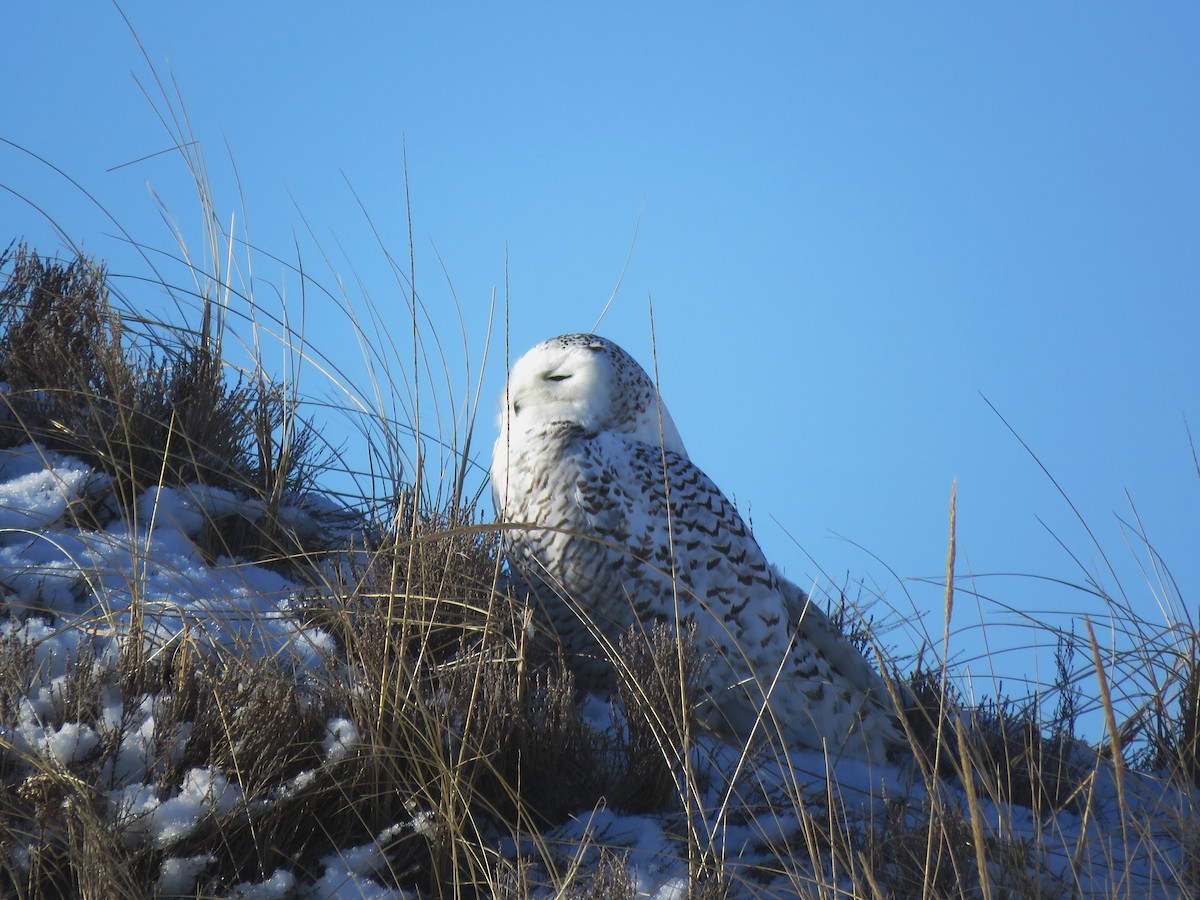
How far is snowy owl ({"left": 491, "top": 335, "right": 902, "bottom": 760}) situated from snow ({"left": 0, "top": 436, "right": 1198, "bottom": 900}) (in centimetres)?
19

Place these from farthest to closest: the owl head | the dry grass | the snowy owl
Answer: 1. the owl head
2. the snowy owl
3. the dry grass

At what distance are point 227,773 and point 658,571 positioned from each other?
1.43m

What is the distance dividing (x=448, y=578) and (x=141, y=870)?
1.18m

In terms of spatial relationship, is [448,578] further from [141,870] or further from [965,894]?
[965,894]

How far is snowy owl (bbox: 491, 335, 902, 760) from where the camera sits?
332 cm

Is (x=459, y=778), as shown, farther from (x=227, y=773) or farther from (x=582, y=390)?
(x=582, y=390)

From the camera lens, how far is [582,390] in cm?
369

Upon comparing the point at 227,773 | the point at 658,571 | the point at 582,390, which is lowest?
the point at 227,773

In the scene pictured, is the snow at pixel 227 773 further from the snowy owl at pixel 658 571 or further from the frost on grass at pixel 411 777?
the snowy owl at pixel 658 571

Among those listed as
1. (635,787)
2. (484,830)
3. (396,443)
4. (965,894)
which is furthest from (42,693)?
(965,894)

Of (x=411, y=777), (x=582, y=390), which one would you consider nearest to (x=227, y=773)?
(x=411, y=777)

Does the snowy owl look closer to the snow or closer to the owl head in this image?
the owl head

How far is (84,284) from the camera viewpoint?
4461 mm

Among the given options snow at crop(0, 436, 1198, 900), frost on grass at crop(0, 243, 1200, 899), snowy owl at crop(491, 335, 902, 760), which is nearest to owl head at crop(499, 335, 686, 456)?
snowy owl at crop(491, 335, 902, 760)
